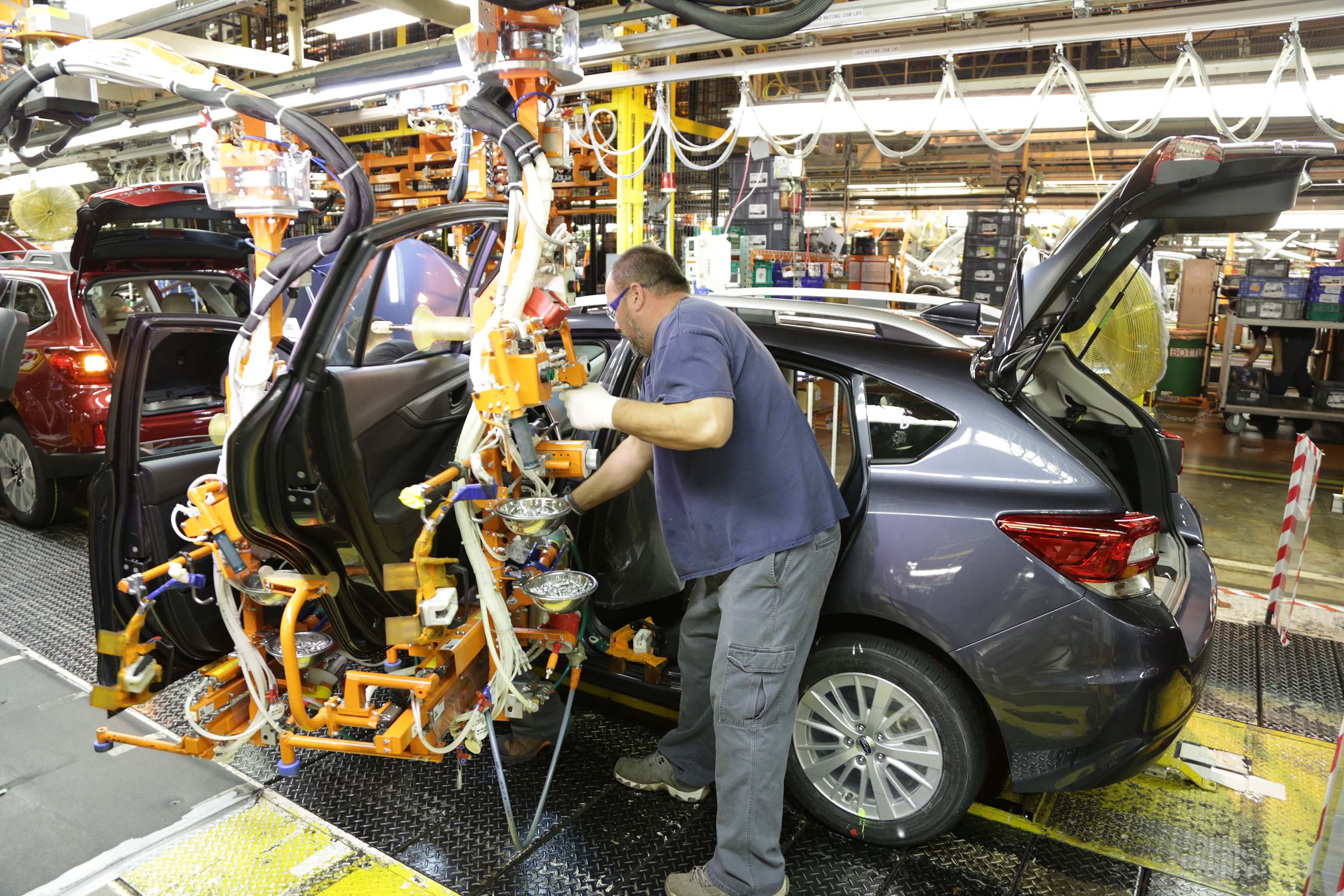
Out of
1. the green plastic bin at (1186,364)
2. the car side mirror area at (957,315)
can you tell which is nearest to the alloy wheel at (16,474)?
the car side mirror area at (957,315)

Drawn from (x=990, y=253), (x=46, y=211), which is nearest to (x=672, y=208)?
(x=990, y=253)

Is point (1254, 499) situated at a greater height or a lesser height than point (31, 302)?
lesser

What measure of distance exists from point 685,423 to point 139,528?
1849 mm

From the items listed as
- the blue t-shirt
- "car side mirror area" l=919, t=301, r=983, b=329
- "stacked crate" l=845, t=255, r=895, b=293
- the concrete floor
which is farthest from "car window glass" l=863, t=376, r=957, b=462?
"stacked crate" l=845, t=255, r=895, b=293

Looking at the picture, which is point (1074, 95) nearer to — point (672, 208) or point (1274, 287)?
point (672, 208)

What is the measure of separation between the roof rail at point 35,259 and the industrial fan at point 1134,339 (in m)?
6.12

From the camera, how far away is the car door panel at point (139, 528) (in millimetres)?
2625

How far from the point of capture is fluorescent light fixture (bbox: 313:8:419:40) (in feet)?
21.5

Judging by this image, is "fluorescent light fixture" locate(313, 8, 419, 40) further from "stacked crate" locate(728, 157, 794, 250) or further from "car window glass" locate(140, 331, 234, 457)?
"stacked crate" locate(728, 157, 794, 250)

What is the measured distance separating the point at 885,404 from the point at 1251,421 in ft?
34.3

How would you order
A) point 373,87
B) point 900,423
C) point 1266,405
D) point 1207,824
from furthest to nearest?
point 1266,405, point 373,87, point 1207,824, point 900,423

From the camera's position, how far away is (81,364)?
195 inches

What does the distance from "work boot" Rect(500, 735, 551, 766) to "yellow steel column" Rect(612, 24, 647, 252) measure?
20.9 ft

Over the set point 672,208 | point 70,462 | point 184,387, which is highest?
point 672,208
